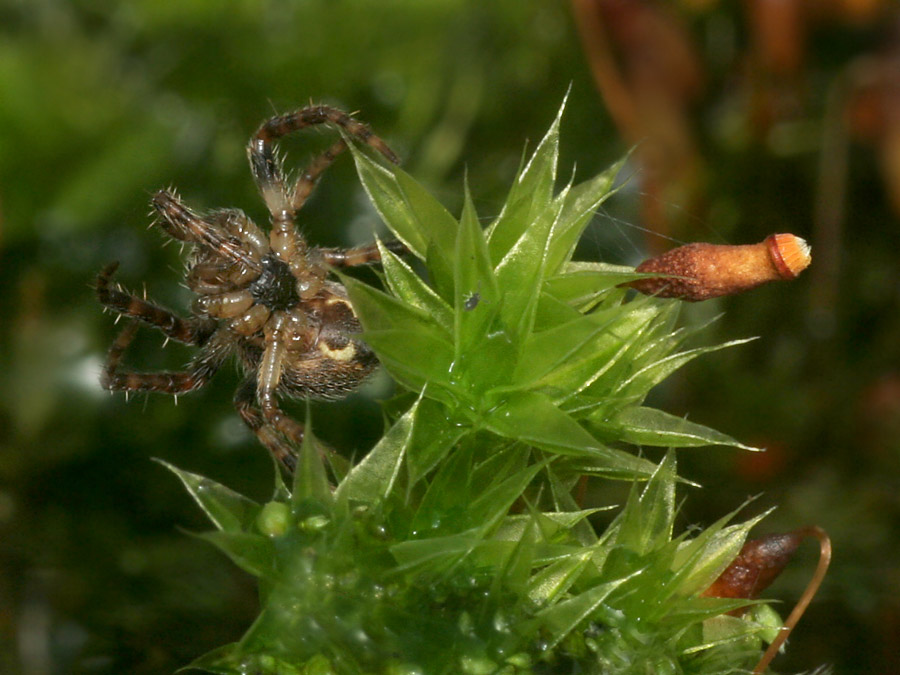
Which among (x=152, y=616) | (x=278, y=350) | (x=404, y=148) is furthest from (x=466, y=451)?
(x=404, y=148)

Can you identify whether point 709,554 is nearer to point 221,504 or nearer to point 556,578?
point 556,578

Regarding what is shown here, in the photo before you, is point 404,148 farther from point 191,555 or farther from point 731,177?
point 191,555

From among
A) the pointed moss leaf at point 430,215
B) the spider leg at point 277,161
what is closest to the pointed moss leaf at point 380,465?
the pointed moss leaf at point 430,215

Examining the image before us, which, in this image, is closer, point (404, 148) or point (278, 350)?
point (278, 350)

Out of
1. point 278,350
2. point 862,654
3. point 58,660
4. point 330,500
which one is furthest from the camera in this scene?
point 862,654

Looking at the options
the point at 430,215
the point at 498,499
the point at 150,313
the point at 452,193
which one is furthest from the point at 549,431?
the point at 452,193

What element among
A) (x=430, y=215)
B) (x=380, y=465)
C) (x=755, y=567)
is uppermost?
(x=430, y=215)
